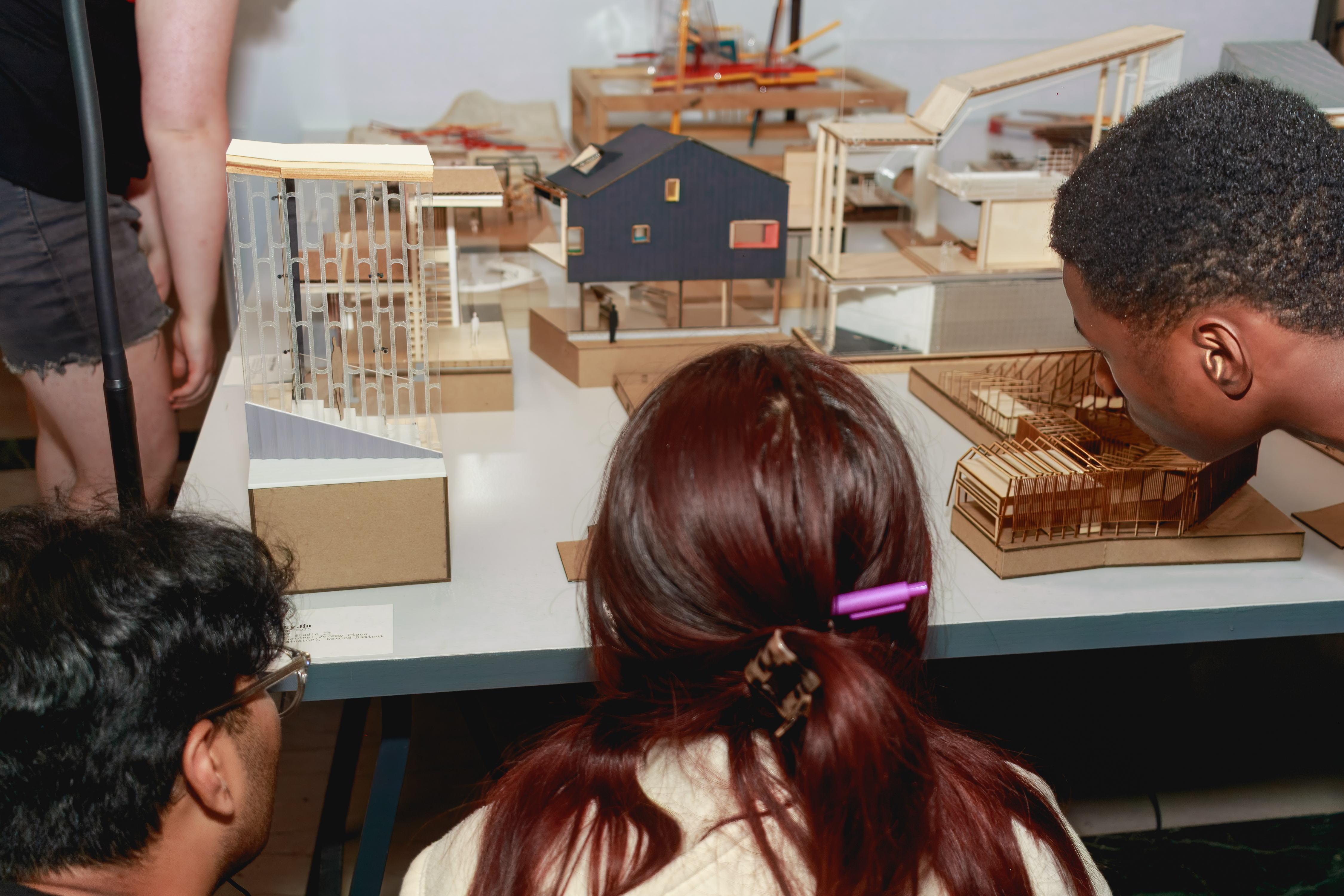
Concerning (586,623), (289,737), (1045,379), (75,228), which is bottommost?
(289,737)

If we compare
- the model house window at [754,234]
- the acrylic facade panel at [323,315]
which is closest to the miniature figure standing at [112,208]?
the acrylic facade panel at [323,315]

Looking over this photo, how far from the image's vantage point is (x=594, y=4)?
8.67ft

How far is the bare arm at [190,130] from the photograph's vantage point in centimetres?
133

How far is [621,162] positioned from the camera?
1663 mm

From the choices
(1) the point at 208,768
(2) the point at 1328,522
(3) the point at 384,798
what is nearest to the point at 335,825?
(3) the point at 384,798

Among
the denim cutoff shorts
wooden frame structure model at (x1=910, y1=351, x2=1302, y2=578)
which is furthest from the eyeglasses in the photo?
wooden frame structure model at (x1=910, y1=351, x2=1302, y2=578)

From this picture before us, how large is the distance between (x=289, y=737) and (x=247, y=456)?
0.58 metres

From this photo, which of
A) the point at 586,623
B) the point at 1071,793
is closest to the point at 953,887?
the point at 586,623

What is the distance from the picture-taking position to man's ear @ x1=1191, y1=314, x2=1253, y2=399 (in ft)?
3.29

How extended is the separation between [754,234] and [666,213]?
5.5 inches

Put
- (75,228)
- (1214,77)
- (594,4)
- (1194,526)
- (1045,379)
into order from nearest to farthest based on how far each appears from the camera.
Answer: (1214,77), (1194,526), (75,228), (1045,379), (594,4)

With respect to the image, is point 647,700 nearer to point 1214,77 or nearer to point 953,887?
point 953,887

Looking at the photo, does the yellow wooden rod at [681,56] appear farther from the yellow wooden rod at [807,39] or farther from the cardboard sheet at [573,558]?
the cardboard sheet at [573,558]

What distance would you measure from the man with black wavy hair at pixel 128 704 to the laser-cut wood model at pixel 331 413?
0.92ft
